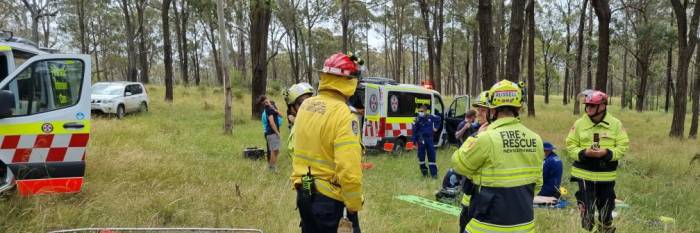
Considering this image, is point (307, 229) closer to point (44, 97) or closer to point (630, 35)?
point (44, 97)

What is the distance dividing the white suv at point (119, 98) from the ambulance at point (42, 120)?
11.2 metres

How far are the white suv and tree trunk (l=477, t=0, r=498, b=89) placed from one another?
11.8 m

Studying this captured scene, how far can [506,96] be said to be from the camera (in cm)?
289

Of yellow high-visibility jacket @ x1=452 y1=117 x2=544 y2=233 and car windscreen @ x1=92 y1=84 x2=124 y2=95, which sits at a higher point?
car windscreen @ x1=92 y1=84 x2=124 y2=95

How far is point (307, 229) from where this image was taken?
2.90 meters

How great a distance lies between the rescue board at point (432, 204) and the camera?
5583 millimetres

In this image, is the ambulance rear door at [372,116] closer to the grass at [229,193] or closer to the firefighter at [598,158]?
the grass at [229,193]

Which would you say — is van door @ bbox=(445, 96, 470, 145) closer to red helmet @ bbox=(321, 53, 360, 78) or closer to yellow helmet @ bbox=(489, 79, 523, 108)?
yellow helmet @ bbox=(489, 79, 523, 108)

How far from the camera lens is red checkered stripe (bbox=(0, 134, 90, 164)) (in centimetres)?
407

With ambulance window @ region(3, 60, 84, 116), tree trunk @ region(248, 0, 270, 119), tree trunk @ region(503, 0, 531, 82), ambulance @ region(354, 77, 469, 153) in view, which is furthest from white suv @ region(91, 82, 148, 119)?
tree trunk @ region(503, 0, 531, 82)

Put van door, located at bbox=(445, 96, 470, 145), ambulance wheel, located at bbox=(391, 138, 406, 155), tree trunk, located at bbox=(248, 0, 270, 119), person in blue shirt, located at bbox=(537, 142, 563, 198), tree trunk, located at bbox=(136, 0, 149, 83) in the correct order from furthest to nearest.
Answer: tree trunk, located at bbox=(136, 0, 149, 83)
tree trunk, located at bbox=(248, 0, 270, 119)
van door, located at bbox=(445, 96, 470, 145)
ambulance wheel, located at bbox=(391, 138, 406, 155)
person in blue shirt, located at bbox=(537, 142, 563, 198)

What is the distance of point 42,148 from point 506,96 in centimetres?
406

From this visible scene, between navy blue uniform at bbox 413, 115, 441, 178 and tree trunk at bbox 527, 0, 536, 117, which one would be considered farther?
tree trunk at bbox 527, 0, 536, 117

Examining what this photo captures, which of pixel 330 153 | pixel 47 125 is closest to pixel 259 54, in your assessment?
pixel 47 125
